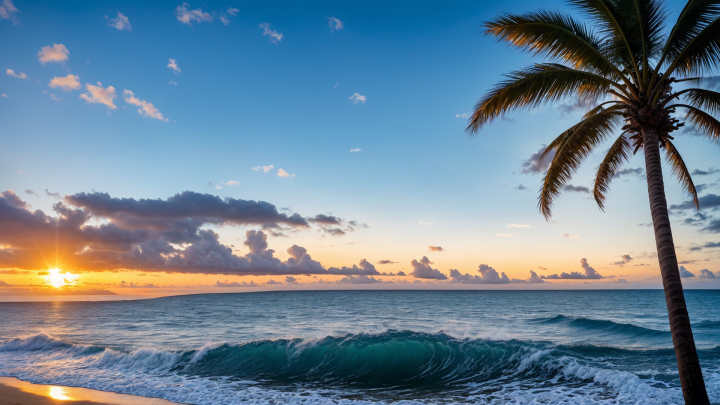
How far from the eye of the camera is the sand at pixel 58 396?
10109 millimetres

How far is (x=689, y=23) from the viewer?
678cm

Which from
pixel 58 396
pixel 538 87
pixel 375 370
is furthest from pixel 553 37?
pixel 58 396

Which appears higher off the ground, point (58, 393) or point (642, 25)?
point (642, 25)

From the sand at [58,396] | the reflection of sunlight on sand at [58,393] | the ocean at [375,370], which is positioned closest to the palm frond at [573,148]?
the ocean at [375,370]

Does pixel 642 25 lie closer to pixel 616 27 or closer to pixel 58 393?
pixel 616 27

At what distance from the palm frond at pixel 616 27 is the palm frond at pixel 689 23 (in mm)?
541

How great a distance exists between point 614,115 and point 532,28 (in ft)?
8.99

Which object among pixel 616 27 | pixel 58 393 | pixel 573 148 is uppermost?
pixel 616 27

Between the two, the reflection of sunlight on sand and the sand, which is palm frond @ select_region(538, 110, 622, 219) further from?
the reflection of sunlight on sand

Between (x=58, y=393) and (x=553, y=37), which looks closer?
(x=553, y=37)

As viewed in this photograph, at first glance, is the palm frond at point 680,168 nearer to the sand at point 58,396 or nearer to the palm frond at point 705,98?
the palm frond at point 705,98

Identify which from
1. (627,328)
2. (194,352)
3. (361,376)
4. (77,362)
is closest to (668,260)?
(361,376)

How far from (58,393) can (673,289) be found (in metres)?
15.5

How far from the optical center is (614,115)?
8195 millimetres
